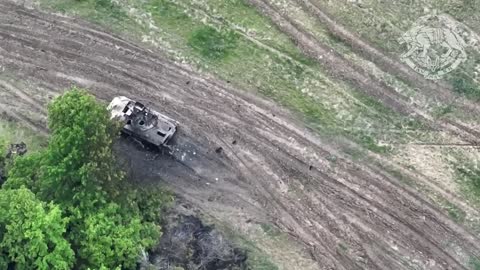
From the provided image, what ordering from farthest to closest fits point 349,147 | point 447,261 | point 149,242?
point 349,147, point 447,261, point 149,242

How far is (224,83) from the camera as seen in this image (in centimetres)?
3631

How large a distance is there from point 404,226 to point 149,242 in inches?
472

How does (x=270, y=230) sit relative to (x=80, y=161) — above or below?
below

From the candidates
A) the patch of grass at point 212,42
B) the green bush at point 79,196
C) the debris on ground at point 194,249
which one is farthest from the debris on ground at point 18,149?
the patch of grass at point 212,42

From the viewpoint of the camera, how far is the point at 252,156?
3475 centimetres

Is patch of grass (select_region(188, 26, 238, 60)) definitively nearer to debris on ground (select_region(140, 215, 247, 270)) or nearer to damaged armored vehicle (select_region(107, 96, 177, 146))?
damaged armored vehicle (select_region(107, 96, 177, 146))

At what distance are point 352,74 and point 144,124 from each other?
1091 centimetres

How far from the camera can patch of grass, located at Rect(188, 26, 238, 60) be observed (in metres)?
37.0

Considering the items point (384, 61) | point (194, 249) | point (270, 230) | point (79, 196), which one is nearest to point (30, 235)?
point (79, 196)

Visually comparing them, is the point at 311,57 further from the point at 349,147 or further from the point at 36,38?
the point at 36,38

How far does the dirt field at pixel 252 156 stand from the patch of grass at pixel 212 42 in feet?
4.59

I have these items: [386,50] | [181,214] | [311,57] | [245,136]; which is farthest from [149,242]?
[386,50]

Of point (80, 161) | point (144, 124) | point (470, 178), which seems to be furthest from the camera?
point (470, 178)

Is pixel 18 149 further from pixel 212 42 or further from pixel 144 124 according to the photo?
pixel 212 42
